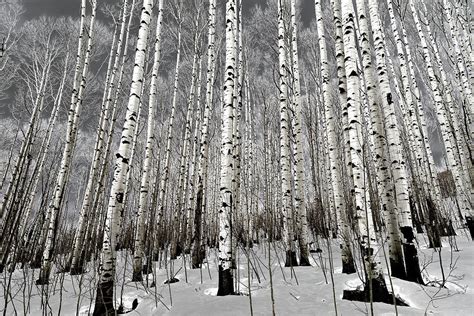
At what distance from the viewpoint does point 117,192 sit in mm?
3543

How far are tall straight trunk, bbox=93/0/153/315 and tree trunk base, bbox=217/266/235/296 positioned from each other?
1.20 metres

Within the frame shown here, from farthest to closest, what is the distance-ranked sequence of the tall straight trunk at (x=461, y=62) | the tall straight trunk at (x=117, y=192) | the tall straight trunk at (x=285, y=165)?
the tall straight trunk at (x=461, y=62) → the tall straight trunk at (x=285, y=165) → the tall straight trunk at (x=117, y=192)

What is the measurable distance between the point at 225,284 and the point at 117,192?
1.78 metres

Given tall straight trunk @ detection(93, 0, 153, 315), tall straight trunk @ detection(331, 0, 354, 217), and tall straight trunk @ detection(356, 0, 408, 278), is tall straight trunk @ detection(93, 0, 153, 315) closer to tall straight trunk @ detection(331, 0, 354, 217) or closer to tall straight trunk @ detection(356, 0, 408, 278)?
tall straight trunk @ detection(331, 0, 354, 217)

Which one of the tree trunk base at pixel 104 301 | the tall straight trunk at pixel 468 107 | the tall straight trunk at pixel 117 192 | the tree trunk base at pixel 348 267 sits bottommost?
the tree trunk base at pixel 104 301

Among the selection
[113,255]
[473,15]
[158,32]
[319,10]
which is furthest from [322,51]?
[473,15]

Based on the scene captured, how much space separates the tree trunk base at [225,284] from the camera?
10.9ft

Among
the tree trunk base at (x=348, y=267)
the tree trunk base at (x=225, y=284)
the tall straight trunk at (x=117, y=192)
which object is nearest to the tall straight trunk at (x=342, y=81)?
the tree trunk base at (x=348, y=267)

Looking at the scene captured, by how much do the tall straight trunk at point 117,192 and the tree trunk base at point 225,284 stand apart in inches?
47.3

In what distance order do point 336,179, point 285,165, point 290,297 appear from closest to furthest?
point 290,297 → point 336,179 → point 285,165

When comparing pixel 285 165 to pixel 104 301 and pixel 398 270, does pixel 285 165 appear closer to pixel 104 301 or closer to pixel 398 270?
pixel 398 270

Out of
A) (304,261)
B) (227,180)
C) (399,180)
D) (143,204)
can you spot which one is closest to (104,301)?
(227,180)

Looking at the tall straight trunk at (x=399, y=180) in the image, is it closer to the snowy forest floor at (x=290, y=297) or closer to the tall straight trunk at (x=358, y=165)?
the snowy forest floor at (x=290, y=297)

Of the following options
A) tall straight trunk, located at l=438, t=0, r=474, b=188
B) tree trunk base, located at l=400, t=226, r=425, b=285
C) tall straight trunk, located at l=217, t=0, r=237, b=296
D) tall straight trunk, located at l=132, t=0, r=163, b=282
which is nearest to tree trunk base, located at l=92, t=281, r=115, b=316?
tall straight trunk, located at l=217, t=0, r=237, b=296
